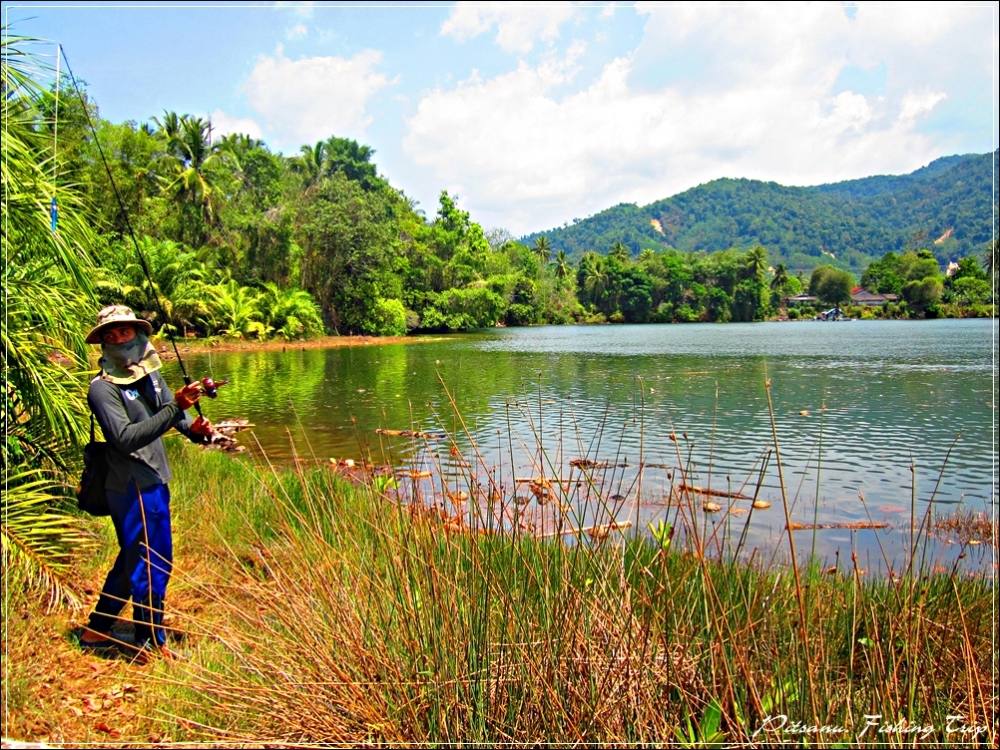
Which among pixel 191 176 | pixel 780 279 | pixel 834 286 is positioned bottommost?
pixel 834 286

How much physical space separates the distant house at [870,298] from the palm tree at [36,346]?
114 metres

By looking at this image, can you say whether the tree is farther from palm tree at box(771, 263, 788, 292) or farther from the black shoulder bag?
the black shoulder bag

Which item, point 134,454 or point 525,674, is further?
point 134,454

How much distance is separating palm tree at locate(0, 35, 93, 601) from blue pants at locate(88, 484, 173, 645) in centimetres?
57

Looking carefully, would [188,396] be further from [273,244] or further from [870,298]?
[870,298]

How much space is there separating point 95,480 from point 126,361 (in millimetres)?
635

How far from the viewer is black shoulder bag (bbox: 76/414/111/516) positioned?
137 inches

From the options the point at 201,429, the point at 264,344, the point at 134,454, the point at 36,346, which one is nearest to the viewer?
the point at 134,454

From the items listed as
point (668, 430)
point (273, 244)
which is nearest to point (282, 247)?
point (273, 244)

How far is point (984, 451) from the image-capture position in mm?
11469

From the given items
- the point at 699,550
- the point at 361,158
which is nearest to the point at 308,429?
the point at 699,550

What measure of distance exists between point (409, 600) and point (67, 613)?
2395mm

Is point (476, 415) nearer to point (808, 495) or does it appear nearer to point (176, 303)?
point (808, 495)

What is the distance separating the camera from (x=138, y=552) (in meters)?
3.50
